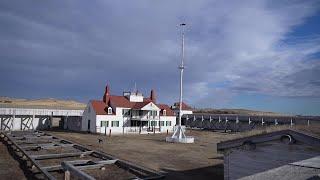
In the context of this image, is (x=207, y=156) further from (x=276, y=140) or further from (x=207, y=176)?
(x=276, y=140)

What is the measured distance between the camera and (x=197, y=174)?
23188 millimetres

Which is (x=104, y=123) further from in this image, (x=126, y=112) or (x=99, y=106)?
(x=126, y=112)

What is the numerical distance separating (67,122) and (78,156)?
40459mm

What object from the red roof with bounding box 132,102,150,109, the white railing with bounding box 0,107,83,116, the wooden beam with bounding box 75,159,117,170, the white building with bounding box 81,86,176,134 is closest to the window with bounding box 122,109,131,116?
the white building with bounding box 81,86,176,134

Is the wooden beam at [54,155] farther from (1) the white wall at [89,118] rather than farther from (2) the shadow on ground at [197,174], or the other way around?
(1) the white wall at [89,118]

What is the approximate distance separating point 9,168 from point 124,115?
3652 centimetres

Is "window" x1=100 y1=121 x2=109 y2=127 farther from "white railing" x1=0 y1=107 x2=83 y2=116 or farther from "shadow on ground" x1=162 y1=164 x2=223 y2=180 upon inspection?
"shadow on ground" x1=162 y1=164 x2=223 y2=180

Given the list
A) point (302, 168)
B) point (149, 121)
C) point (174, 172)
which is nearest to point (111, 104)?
point (149, 121)

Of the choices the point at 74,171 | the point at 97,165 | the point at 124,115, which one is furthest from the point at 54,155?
the point at 124,115

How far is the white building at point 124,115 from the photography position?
187 feet

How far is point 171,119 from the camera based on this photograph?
218ft

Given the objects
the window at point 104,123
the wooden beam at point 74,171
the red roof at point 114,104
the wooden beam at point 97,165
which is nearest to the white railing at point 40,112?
the red roof at point 114,104

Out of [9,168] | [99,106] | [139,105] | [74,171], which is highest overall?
[139,105]

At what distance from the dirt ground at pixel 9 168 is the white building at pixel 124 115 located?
26.8 metres
